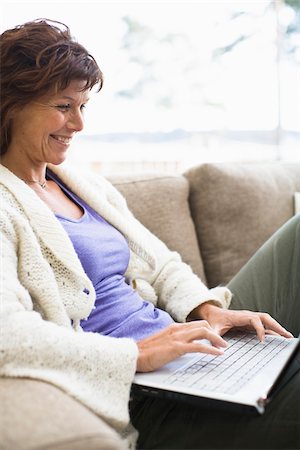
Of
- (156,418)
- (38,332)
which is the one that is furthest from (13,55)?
(156,418)

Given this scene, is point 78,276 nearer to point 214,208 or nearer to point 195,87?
point 214,208

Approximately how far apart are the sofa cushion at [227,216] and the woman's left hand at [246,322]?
1.88 ft

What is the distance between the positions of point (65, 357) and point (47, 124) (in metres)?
0.53

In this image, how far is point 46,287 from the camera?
121 centimetres

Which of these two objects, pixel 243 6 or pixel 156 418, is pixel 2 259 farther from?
pixel 243 6

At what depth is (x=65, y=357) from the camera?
3.47 ft

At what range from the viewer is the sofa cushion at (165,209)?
196 cm

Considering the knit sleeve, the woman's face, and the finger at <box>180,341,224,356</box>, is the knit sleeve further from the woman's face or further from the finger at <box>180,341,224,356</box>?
the woman's face

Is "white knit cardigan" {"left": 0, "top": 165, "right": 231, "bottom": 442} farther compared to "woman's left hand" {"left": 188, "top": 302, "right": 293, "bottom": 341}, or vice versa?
"woman's left hand" {"left": 188, "top": 302, "right": 293, "bottom": 341}

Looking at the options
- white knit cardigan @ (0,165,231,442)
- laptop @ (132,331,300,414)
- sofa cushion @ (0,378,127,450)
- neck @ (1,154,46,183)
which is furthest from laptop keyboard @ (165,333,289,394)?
neck @ (1,154,46,183)

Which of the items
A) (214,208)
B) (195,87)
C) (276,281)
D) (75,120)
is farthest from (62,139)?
(195,87)

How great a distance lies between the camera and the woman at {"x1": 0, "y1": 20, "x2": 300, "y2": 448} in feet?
3.52

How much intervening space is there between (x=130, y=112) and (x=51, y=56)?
175 centimetres

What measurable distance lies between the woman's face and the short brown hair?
0.02 m
